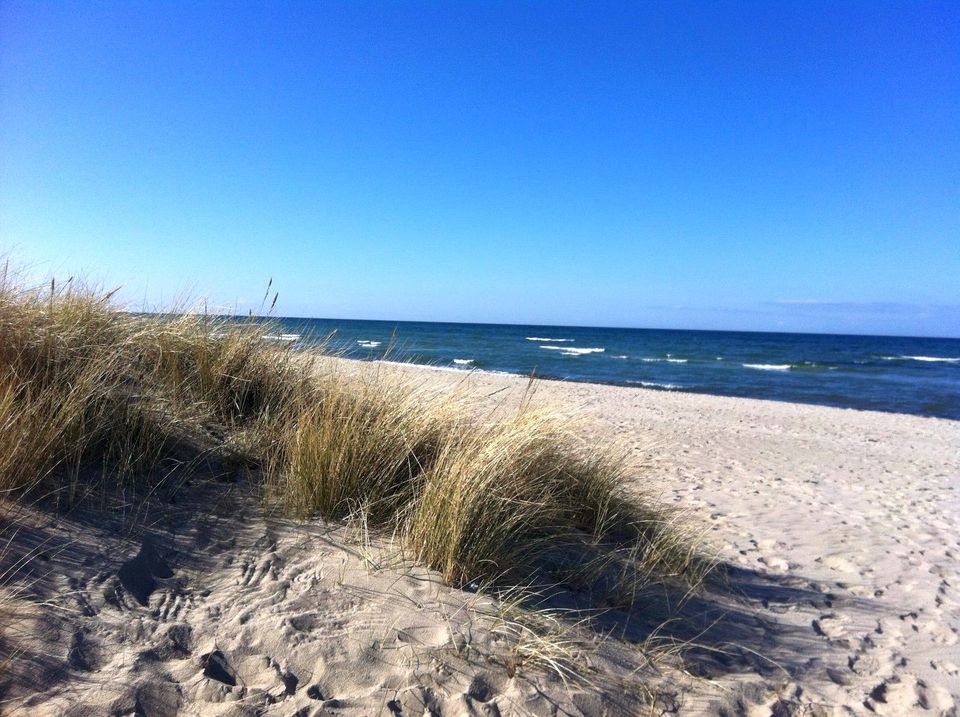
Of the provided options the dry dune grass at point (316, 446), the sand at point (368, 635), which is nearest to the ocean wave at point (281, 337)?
the dry dune grass at point (316, 446)

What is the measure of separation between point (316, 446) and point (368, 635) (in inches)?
46.9

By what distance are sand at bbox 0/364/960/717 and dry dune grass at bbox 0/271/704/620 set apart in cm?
20

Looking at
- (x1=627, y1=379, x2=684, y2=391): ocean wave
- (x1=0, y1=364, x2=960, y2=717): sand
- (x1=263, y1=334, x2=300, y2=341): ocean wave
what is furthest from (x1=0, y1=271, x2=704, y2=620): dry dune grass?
(x1=627, y1=379, x2=684, y2=391): ocean wave

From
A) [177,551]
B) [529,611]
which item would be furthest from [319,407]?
[529,611]

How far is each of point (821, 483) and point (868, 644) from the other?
4.90 m

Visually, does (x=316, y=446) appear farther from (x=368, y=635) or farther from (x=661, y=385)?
(x=661, y=385)

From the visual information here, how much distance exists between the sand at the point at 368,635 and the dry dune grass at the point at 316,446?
0.66 feet

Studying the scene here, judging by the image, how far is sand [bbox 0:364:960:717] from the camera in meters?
2.19

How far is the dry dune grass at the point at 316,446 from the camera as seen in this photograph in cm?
304

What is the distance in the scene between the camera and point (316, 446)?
3.40 meters

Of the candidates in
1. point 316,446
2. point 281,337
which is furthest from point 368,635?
point 281,337

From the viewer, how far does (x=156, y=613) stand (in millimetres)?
2463

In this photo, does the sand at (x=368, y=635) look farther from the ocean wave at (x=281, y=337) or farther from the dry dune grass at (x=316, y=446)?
the ocean wave at (x=281, y=337)

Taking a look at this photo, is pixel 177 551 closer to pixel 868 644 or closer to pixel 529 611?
pixel 529 611
